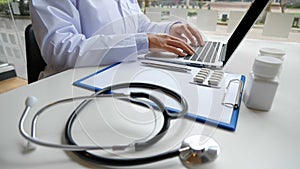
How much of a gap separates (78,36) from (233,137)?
1.78 feet

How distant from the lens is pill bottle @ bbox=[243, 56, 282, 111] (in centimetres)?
39

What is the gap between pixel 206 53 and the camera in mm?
757

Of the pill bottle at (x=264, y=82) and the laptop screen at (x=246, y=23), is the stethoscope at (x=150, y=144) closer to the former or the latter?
the pill bottle at (x=264, y=82)

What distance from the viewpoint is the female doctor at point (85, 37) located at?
0.61 meters

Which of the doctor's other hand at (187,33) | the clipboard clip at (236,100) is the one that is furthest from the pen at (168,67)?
the doctor's other hand at (187,33)

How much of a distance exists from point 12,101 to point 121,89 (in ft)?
0.76

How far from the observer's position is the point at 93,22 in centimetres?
74

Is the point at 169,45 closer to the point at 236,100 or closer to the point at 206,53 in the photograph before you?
the point at 206,53

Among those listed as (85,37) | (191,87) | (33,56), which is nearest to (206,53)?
(191,87)

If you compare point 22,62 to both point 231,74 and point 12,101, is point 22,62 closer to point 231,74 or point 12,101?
point 12,101

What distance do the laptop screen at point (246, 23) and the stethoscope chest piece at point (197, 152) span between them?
456 mm

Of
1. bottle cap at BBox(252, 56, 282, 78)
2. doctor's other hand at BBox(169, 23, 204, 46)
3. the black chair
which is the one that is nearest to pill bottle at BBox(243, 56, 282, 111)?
bottle cap at BBox(252, 56, 282, 78)

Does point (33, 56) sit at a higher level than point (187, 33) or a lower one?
lower

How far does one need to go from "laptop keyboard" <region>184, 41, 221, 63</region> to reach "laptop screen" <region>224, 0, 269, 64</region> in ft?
0.16
